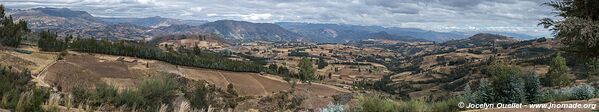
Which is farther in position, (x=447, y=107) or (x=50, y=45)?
(x=50, y=45)

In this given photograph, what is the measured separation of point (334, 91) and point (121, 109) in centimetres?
10061

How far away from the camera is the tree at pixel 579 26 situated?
54.5ft

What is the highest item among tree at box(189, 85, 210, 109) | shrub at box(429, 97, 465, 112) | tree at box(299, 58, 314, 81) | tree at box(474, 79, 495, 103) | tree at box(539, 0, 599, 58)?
tree at box(539, 0, 599, 58)

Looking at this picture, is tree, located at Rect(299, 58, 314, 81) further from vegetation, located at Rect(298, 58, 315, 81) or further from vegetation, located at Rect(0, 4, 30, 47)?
vegetation, located at Rect(0, 4, 30, 47)

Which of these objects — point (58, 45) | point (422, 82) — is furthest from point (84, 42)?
point (422, 82)

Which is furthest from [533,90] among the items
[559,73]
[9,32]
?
[9,32]

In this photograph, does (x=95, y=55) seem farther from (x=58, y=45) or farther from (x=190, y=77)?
(x=190, y=77)

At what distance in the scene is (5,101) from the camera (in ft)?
45.7

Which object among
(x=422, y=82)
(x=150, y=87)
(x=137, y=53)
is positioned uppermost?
(x=150, y=87)

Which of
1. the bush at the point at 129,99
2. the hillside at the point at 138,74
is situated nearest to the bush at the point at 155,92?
the bush at the point at 129,99

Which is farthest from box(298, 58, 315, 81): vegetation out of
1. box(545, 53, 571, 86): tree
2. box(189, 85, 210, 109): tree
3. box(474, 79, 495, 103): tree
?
box(474, 79, 495, 103): tree

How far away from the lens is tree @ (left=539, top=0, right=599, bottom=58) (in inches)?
655

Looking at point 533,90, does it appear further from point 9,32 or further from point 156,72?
point 9,32

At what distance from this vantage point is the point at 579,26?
16.6 meters
